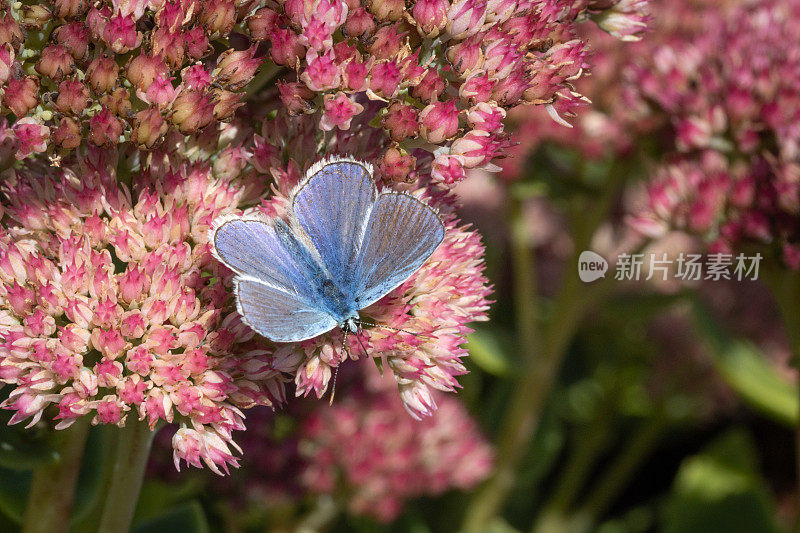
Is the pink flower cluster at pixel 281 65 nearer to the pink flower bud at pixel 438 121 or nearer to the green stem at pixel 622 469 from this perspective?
the pink flower bud at pixel 438 121

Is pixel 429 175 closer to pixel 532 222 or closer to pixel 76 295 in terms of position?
pixel 76 295

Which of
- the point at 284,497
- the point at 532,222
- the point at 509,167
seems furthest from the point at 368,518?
the point at 532,222

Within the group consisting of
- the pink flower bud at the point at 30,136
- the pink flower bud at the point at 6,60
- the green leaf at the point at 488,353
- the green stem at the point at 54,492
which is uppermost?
the pink flower bud at the point at 6,60

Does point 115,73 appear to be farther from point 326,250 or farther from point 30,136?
point 326,250

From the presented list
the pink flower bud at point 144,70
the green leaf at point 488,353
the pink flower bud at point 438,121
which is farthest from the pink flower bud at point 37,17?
the green leaf at point 488,353

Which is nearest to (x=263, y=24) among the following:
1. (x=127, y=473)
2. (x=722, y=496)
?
(x=127, y=473)

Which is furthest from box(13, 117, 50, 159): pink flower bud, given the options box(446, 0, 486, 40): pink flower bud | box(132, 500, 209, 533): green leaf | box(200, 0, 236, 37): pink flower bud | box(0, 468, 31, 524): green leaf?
box(132, 500, 209, 533): green leaf
